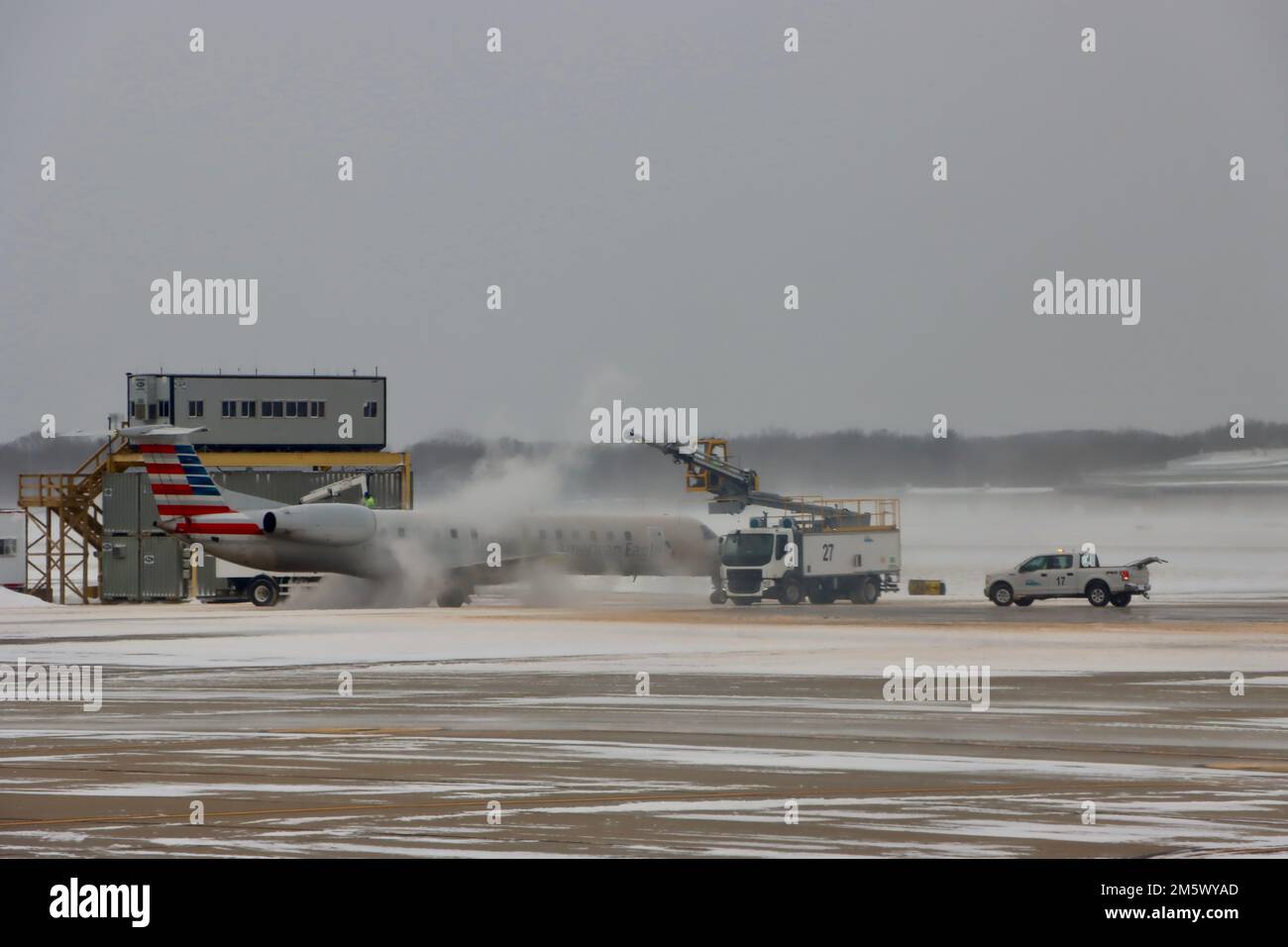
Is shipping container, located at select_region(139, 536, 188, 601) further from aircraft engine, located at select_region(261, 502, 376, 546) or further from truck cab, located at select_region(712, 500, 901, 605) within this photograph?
truck cab, located at select_region(712, 500, 901, 605)

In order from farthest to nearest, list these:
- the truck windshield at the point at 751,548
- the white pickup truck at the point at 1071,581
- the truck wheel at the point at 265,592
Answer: the truck wheel at the point at 265,592, the truck windshield at the point at 751,548, the white pickup truck at the point at 1071,581

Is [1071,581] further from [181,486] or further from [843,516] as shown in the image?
[181,486]

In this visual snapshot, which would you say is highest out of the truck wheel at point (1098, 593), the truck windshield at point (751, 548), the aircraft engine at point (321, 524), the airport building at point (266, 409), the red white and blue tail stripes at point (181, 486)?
the airport building at point (266, 409)

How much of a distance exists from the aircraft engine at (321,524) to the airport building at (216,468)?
12.0m

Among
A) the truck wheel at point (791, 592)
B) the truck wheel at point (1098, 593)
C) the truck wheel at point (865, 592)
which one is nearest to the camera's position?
the truck wheel at point (1098, 593)

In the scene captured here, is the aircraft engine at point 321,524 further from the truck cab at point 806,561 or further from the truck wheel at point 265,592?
the truck cab at point 806,561

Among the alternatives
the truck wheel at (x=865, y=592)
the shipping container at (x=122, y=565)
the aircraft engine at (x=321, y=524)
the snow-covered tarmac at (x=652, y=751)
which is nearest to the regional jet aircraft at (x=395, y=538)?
the aircraft engine at (x=321, y=524)

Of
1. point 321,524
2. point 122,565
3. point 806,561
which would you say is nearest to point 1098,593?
point 806,561

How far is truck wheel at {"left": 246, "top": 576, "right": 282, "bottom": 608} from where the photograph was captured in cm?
7306

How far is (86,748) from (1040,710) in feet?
48.8

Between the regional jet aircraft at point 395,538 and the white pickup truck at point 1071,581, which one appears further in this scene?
the regional jet aircraft at point 395,538

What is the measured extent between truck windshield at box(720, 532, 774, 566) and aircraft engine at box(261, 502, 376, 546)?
1562 centimetres

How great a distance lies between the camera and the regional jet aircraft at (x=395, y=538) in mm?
67125

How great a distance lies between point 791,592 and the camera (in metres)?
72.4
